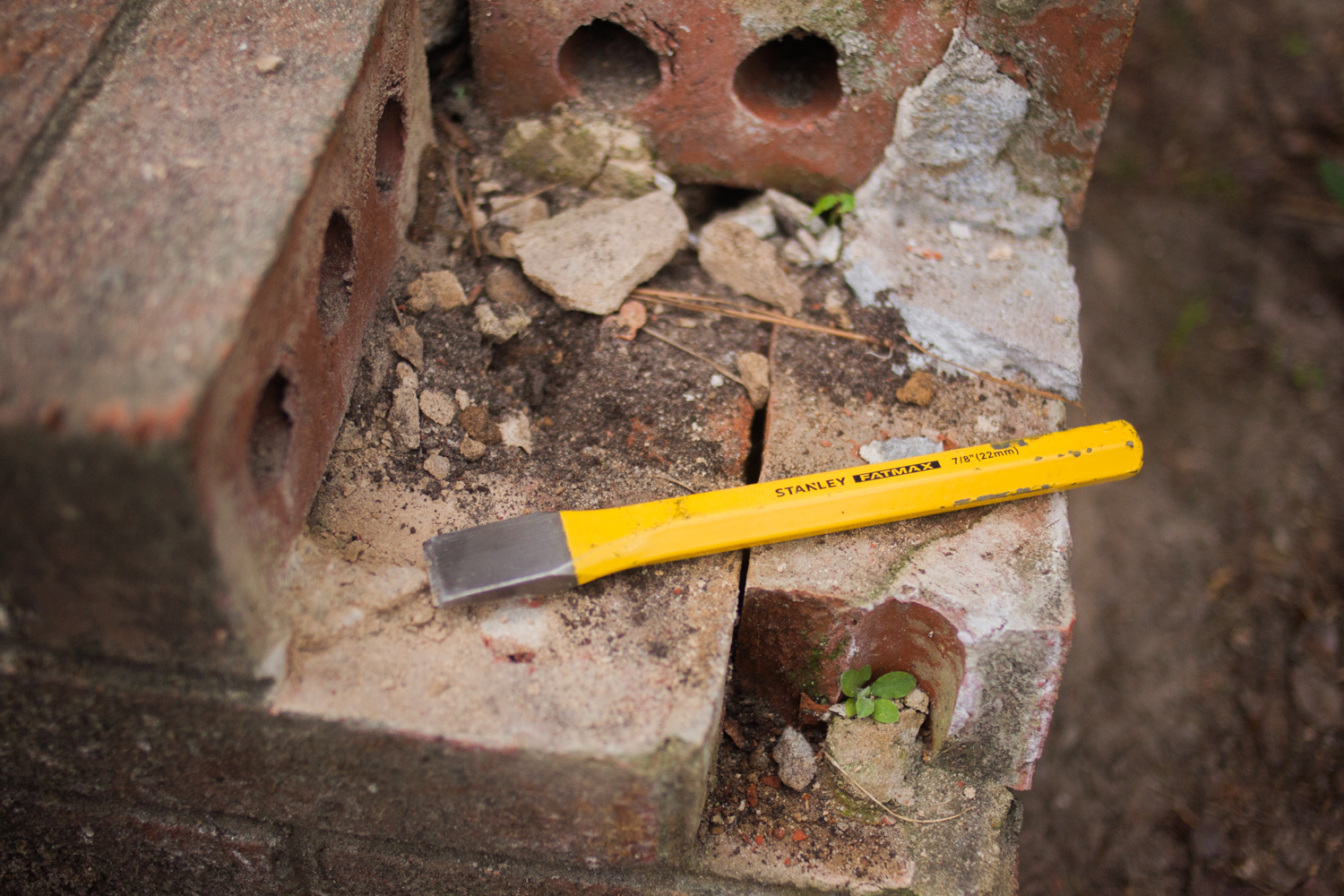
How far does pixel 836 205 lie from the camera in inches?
68.0

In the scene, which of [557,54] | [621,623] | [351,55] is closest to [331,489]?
[621,623]

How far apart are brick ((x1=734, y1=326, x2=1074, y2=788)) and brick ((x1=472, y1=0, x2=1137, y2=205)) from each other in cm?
54

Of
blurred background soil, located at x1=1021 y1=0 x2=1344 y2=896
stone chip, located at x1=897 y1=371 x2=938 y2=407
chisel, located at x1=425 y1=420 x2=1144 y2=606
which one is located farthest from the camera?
blurred background soil, located at x1=1021 y1=0 x2=1344 y2=896

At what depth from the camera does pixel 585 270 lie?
1.54 m

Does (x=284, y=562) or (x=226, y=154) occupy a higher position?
(x=226, y=154)

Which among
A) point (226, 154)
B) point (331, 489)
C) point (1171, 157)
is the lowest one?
point (1171, 157)

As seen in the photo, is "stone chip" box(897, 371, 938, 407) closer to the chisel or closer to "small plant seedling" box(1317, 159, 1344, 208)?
the chisel

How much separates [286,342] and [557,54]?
32.4 inches

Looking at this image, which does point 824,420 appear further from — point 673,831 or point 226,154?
point 226,154

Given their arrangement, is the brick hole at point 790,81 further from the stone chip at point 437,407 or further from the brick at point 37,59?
the brick at point 37,59

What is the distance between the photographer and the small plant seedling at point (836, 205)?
1.69 metres

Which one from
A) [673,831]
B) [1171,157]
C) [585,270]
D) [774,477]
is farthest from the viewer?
[1171,157]

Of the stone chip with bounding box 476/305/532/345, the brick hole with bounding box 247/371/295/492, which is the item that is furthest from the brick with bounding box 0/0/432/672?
the stone chip with bounding box 476/305/532/345

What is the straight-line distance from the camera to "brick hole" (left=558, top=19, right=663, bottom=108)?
5.55 feet
